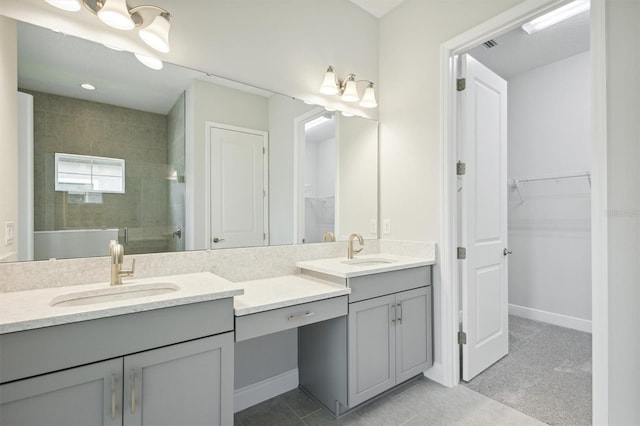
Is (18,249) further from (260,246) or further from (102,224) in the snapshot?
(260,246)

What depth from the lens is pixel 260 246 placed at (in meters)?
1.98

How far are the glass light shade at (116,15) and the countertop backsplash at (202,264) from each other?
1.10 m

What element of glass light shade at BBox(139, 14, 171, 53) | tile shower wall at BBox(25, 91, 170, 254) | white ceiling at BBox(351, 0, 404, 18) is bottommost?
tile shower wall at BBox(25, 91, 170, 254)

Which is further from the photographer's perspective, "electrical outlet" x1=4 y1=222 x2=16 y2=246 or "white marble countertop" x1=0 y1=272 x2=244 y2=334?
"electrical outlet" x1=4 y1=222 x2=16 y2=246

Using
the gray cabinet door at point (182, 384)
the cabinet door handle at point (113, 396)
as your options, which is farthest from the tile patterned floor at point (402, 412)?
the cabinet door handle at point (113, 396)

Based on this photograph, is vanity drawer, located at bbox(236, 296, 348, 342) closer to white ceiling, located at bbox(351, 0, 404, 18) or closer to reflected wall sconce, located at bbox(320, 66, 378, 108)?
reflected wall sconce, located at bbox(320, 66, 378, 108)

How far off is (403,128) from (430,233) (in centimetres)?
85

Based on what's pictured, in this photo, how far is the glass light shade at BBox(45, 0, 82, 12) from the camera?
4.38ft

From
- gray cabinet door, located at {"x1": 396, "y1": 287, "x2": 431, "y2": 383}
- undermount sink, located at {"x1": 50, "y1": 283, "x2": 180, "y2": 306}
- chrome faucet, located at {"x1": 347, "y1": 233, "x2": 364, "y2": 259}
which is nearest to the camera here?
undermount sink, located at {"x1": 50, "y1": 283, "x2": 180, "y2": 306}

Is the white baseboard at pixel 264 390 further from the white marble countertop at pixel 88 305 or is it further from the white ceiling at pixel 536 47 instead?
the white ceiling at pixel 536 47

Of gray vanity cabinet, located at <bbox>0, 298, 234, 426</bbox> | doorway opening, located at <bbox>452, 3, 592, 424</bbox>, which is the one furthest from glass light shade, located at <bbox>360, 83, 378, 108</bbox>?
gray vanity cabinet, located at <bbox>0, 298, 234, 426</bbox>

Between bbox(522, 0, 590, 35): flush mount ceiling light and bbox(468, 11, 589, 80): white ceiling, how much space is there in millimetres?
56

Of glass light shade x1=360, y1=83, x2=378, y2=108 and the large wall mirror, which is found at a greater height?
glass light shade x1=360, y1=83, x2=378, y2=108

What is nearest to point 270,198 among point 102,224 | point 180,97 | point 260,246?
point 260,246
